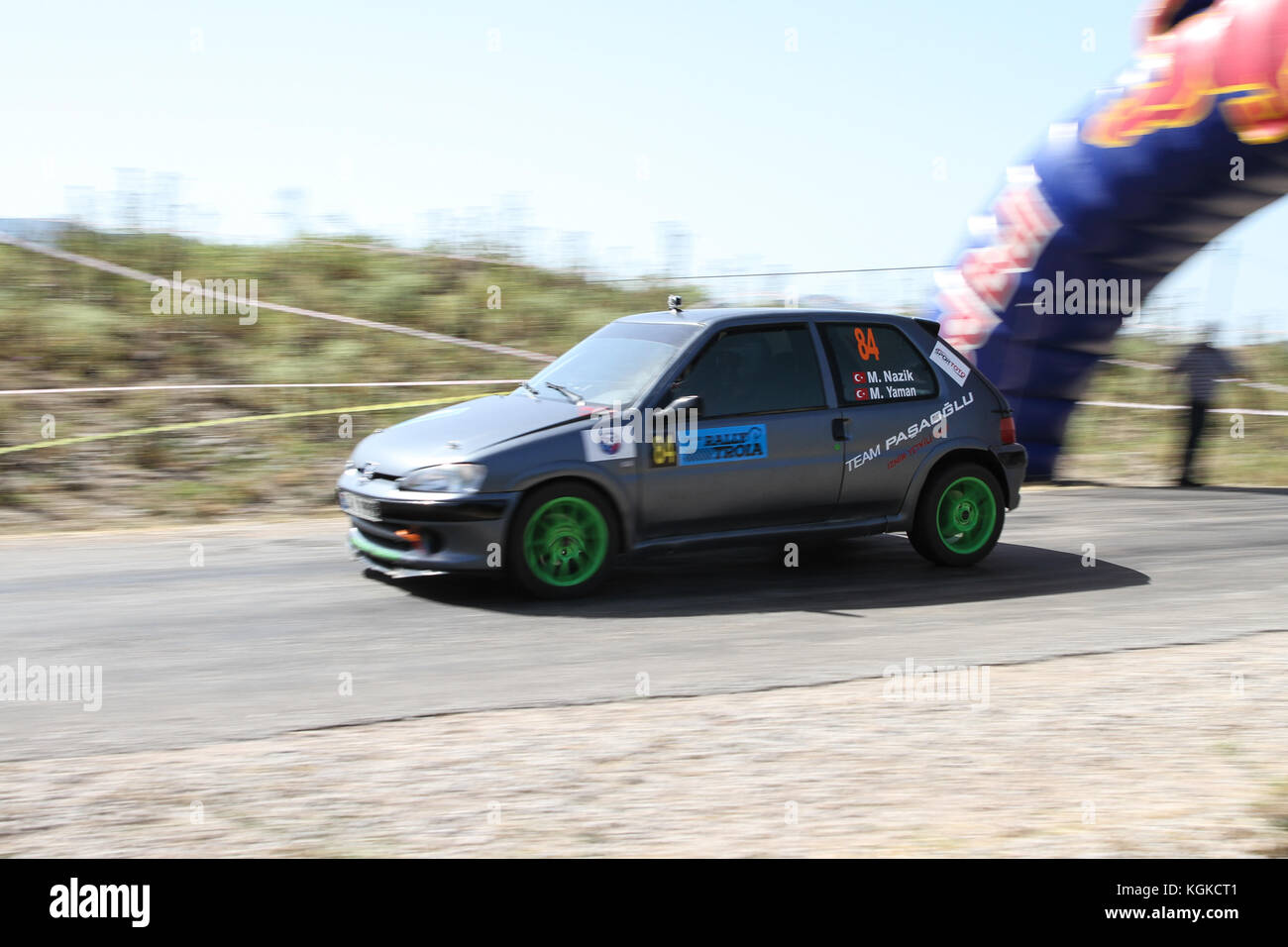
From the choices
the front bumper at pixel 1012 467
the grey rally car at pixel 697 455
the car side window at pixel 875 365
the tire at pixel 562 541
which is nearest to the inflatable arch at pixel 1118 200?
the front bumper at pixel 1012 467

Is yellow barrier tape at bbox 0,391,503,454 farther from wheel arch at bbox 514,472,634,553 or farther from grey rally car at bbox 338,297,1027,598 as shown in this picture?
wheel arch at bbox 514,472,634,553

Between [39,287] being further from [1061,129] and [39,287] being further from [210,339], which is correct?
[1061,129]

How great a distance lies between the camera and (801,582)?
8.41m

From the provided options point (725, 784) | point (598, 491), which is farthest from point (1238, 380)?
point (725, 784)

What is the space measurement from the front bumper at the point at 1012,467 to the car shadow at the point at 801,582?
489mm

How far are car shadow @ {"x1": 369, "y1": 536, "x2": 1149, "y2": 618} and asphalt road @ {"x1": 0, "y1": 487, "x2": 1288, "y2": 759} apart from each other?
3cm

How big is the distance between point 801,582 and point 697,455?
3.92ft

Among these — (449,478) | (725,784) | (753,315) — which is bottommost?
(725,784)

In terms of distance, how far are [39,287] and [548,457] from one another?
512 inches

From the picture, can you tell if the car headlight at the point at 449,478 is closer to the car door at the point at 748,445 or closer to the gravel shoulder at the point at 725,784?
the car door at the point at 748,445

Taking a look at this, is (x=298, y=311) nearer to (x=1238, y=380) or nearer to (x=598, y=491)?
(x=598, y=491)

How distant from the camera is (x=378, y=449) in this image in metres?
7.86

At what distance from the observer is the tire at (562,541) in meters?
7.45

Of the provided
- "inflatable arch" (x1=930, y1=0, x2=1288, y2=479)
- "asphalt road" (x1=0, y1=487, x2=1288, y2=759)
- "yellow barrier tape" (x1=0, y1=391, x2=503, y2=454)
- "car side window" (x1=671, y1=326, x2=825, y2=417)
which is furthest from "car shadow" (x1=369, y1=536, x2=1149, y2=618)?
"inflatable arch" (x1=930, y1=0, x2=1288, y2=479)
